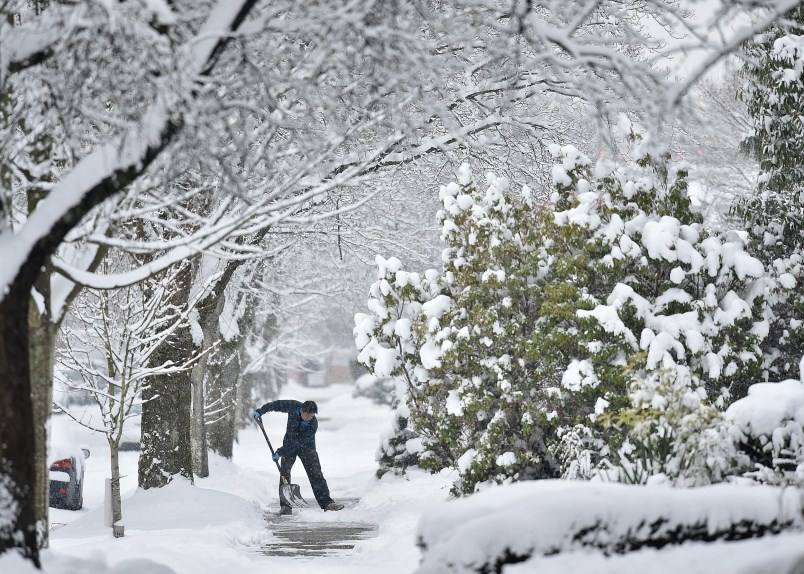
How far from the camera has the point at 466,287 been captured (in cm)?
1297

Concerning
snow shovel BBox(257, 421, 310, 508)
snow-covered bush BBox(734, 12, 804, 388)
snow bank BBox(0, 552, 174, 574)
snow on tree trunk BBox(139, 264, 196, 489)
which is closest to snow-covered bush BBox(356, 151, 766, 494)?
snow-covered bush BBox(734, 12, 804, 388)

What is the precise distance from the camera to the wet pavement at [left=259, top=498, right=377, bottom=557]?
34.8 ft

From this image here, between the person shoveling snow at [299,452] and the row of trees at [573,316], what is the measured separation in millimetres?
1696

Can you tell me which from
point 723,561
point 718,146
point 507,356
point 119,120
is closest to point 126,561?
point 119,120

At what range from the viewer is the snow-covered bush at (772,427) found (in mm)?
8508

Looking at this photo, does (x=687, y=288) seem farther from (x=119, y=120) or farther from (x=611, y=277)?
(x=119, y=120)

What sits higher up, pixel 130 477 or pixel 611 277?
pixel 611 277

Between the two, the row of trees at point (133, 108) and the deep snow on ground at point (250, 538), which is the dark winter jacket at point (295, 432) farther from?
the row of trees at point (133, 108)

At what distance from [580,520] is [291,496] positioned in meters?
10.00

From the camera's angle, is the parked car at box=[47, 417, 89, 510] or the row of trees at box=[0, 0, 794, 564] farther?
the parked car at box=[47, 417, 89, 510]

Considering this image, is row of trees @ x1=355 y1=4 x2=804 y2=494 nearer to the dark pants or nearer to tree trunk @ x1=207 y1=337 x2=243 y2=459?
the dark pants

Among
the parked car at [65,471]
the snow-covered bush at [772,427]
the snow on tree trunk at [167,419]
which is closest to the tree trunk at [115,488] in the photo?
the snow on tree trunk at [167,419]

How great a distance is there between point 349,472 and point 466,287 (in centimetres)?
1349

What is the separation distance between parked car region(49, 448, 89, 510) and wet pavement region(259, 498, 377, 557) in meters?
2.92
